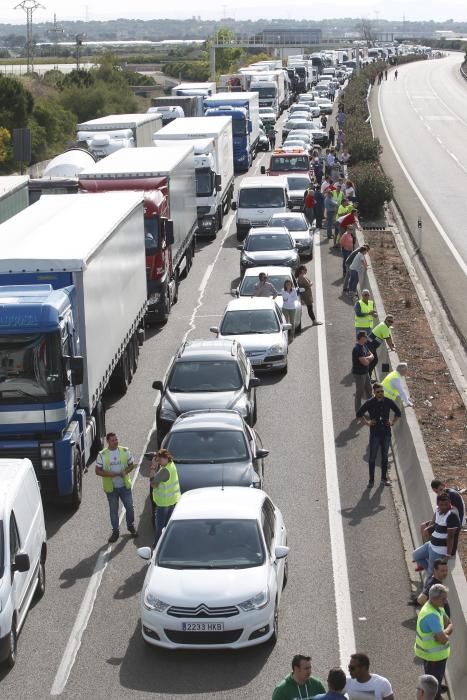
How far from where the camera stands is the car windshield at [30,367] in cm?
1652

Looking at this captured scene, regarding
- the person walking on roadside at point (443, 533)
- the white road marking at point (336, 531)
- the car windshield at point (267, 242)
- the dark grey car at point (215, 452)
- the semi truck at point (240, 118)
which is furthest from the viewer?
the semi truck at point (240, 118)

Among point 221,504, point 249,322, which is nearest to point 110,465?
point 221,504

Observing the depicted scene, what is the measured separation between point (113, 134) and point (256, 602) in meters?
35.5

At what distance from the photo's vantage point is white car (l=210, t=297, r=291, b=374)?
23.8 meters

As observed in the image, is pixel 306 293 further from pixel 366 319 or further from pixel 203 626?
pixel 203 626

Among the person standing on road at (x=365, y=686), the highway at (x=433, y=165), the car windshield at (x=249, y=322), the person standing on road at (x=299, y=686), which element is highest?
the person standing on road at (x=299, y=686)

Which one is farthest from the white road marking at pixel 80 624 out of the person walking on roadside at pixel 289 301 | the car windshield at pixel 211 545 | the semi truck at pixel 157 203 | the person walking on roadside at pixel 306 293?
the semi truck at pixel 157 203

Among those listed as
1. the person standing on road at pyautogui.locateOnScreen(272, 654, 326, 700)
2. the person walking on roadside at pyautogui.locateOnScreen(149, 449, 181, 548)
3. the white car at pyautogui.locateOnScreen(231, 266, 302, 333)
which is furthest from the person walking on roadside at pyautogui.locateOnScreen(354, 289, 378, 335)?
the person standing on road at pyautogui.locateOnScreen(272, 654, 326, 700)

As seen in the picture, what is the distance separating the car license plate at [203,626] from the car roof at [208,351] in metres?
8.42

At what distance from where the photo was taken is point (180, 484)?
16.3 metres

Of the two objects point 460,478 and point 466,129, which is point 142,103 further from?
point 460,478

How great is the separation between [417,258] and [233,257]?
5.16 meters

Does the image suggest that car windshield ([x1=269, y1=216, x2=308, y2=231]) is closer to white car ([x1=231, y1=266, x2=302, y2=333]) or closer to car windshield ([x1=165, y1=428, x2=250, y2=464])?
white car ([x1=231, y1=266, x2=302, y2=333])

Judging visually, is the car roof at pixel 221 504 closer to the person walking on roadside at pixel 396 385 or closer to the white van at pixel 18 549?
the white van at pixel 18 549
